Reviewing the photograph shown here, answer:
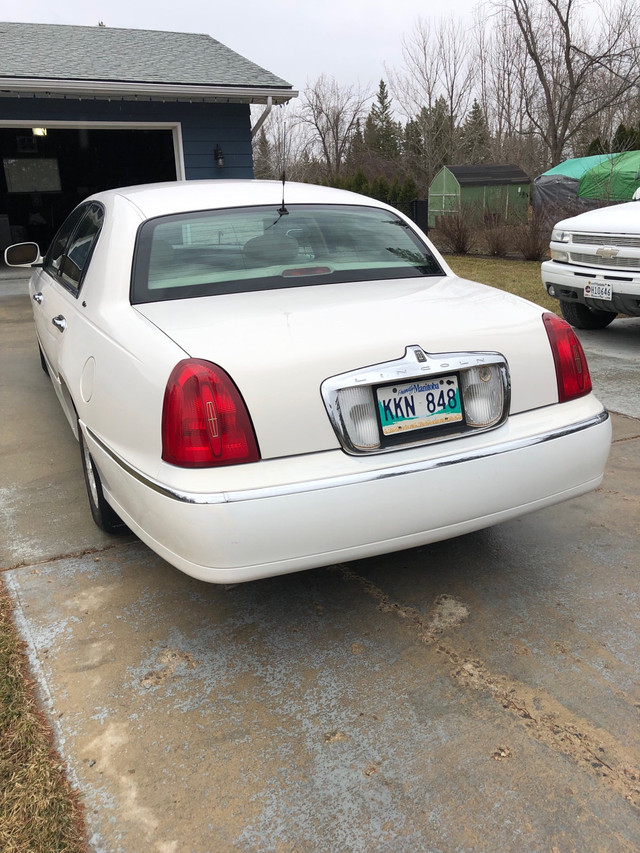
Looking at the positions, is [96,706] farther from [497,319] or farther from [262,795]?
[497,319]

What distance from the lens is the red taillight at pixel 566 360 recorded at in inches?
101

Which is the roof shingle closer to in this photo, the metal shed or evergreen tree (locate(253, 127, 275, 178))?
the metal shed

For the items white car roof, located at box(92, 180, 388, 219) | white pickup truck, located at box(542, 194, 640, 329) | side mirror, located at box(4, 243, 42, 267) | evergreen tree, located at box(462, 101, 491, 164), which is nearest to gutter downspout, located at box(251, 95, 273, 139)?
white pickup truck, located at box(542, 194, 640, 329)

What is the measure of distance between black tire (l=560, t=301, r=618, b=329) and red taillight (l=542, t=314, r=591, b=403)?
5233 millimetres

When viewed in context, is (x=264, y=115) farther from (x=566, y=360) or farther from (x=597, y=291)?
(x=566, y=360)

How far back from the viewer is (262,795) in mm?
1831

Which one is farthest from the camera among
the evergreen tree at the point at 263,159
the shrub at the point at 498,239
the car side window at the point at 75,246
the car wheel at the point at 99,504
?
the evergreen tree at the point at 263,159

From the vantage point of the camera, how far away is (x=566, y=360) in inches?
102

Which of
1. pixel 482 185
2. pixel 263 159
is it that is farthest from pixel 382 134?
pixel 482 185

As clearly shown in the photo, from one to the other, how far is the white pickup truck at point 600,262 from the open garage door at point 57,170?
42.1 feet

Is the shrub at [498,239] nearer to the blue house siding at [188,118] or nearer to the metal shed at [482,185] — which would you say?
the blue house siding at [188,118]

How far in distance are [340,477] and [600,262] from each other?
17.8 feet

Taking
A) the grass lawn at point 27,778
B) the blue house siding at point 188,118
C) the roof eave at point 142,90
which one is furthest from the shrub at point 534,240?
the grass lawn at point 27,778

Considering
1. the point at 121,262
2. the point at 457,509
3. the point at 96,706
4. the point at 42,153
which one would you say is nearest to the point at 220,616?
the point at 96,706
